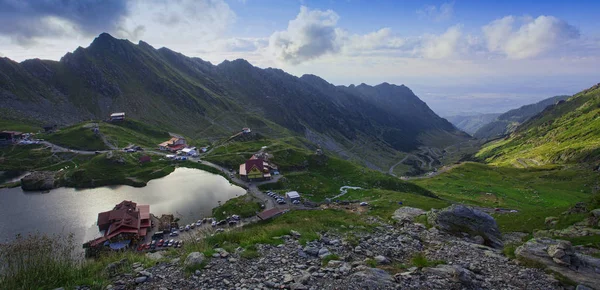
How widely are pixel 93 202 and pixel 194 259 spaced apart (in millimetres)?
65058

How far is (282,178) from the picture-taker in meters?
81.6

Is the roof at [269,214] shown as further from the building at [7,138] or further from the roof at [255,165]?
the building at [7,138]

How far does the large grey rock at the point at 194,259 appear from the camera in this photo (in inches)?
625

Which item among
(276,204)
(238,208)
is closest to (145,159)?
(238,208)

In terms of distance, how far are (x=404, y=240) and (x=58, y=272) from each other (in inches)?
904

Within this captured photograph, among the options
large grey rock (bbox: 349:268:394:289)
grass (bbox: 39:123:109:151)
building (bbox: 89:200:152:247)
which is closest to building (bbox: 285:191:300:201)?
building (bbox: 89:200:152:247)

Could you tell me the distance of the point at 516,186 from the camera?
102 metres

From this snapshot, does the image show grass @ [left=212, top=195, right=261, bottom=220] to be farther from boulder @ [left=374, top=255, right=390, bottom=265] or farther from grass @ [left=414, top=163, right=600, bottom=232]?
grass @ [left=414, top=163, right=600, bottom=232]

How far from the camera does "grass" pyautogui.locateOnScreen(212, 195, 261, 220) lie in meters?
56.3

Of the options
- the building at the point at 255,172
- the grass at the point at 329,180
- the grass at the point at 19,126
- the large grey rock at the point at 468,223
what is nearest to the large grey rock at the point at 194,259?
the large grey rock at the point at 468,223

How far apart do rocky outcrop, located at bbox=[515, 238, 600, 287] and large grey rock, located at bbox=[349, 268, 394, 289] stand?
11.2 meters

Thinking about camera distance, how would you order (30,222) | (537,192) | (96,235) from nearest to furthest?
(96,235)
(30,222)
(537,192)

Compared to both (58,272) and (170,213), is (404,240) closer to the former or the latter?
(58,272)

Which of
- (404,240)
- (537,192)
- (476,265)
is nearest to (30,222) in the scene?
(404,240)
